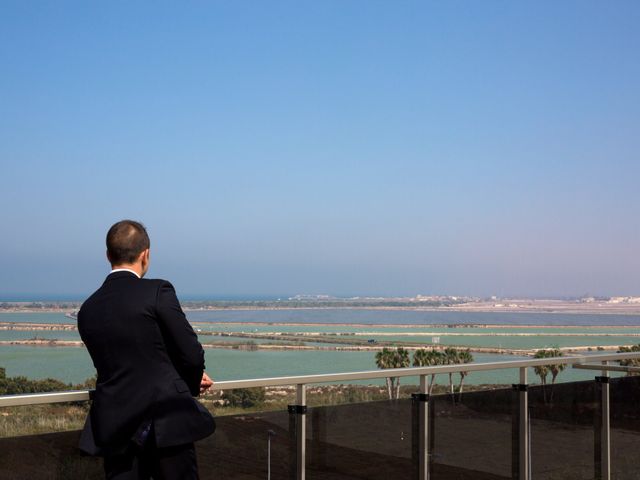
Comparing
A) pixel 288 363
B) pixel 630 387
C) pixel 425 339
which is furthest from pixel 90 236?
pixel 630 387

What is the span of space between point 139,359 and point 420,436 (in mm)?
2259

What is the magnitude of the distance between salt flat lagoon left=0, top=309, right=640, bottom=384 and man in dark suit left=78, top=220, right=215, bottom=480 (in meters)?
38.9

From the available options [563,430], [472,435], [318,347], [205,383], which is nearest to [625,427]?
[563,430]

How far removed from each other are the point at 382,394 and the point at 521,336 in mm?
107412

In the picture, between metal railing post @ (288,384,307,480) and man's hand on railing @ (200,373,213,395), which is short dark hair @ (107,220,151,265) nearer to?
man's hand on railing @ (200,373,213,395)

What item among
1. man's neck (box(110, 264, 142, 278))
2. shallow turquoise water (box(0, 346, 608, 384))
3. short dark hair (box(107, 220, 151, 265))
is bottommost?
shallow turquoise water (box(0, 346, 608, 384))

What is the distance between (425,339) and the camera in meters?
106

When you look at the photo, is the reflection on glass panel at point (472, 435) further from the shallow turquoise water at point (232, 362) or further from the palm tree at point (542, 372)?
the shallow turquoise water at point (232, 362)

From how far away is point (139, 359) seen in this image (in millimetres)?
2850

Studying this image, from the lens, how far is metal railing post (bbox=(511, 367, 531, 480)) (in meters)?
5.14

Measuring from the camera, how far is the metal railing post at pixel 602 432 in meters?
5.65

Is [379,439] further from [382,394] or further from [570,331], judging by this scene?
[570,331]

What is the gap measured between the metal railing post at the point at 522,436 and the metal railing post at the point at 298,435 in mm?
1592

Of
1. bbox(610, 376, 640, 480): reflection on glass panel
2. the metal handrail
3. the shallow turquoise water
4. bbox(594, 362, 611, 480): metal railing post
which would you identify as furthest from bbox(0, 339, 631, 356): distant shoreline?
the metal handrail
